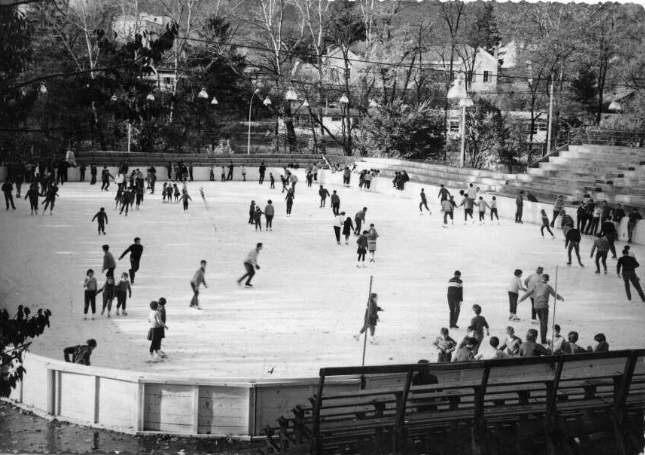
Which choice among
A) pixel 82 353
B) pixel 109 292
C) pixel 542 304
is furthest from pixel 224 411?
pixel 542 304

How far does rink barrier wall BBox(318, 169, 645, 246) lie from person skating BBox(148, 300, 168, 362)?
15.5 metres

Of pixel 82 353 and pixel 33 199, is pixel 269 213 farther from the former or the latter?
pixel 82 353

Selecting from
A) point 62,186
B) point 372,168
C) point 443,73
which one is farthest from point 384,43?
point 62,186

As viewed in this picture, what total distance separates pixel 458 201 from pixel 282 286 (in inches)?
652

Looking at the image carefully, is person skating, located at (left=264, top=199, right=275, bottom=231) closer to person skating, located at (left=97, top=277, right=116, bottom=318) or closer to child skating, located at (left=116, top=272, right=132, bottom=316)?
child skating, located at (left=116, top=272, right=132, bottom=316)

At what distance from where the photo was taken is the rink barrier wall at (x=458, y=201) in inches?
944

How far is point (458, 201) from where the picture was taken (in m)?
32.2

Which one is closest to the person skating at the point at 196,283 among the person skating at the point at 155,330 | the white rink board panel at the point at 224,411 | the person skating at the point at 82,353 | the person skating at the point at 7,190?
the person skating at the point at 155,330

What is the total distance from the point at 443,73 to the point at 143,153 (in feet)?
73.2

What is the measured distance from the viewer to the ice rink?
1260cm

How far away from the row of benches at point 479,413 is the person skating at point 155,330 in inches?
163

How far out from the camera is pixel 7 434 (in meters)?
9.31

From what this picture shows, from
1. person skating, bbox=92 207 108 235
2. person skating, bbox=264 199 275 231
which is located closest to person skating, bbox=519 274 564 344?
person skating, bbox=264 199 275 231

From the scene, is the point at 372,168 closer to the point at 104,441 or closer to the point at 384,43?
the point at 384,43
